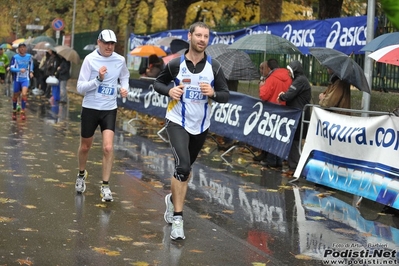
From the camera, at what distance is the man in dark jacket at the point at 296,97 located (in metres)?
13.0

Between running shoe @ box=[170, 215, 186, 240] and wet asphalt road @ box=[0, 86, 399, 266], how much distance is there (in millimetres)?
68

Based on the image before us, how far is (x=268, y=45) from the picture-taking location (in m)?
15.1

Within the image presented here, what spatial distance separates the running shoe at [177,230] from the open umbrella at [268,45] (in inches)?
308

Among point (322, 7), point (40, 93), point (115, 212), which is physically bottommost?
point (40, 93)

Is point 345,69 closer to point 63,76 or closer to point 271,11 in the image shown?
point 271,11

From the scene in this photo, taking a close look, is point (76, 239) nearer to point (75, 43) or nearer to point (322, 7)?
point (322, 7)

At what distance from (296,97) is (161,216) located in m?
5.41

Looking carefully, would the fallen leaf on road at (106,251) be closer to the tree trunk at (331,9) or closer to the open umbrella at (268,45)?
the open umbrella at (268,45)

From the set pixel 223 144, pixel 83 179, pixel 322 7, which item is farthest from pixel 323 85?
pixel 83 179

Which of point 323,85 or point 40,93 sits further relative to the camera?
point 40,93

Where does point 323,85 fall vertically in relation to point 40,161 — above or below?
above

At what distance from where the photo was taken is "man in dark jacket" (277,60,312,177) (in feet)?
42.8

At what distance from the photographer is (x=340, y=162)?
11.1 metres

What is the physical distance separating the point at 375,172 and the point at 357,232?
5.96 ft
